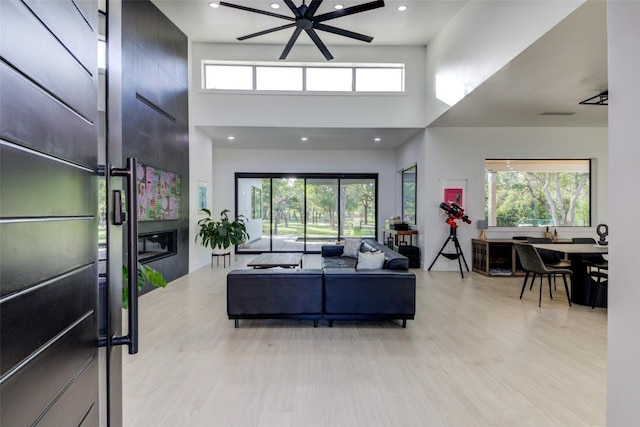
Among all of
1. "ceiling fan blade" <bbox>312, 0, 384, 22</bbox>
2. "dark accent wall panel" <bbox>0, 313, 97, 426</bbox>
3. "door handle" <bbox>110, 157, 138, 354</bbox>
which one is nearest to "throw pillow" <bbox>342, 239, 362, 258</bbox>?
"ceiling fan blade" <bbox>312, 0, 384, 22</bbox>

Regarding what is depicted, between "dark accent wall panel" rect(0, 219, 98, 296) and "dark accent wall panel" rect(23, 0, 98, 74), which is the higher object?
"dark accent wall panel" rect(23, 0, 98, 74)

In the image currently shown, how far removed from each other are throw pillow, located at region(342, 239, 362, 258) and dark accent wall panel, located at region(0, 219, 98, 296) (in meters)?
5.87

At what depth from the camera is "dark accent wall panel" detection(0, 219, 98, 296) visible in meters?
0.52

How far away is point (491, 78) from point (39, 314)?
527 cm

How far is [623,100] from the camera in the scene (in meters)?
1.28

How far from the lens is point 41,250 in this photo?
0.63 meters

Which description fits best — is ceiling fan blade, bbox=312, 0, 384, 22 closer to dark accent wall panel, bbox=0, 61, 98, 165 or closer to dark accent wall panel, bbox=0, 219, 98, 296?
dark accent wall panel, bbox=0, 61, 98, 165

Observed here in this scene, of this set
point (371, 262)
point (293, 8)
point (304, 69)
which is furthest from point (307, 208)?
point (293, 8)

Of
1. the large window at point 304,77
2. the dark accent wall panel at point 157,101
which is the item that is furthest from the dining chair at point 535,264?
the dark accent wall panel at point 157,101

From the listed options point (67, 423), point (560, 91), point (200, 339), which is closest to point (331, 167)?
point (560, 91)

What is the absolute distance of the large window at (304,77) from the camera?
24.4 feet

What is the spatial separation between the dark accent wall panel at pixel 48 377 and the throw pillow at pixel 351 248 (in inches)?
229

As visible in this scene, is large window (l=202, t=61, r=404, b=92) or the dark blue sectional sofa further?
large window (l=202, t=61, r=404, b=92)

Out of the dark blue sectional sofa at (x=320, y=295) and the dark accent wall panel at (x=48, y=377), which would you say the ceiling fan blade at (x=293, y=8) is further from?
the dark accent wall panel at (x=48, y=377)
